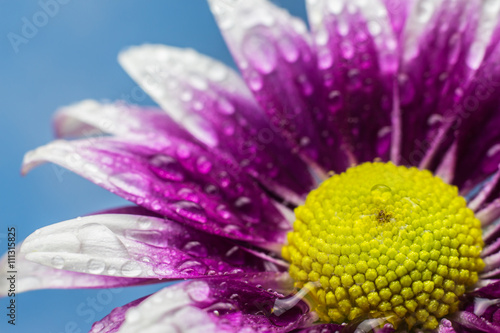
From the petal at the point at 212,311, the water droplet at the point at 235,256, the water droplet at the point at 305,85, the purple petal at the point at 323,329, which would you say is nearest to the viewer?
the petal at the point at 212,311

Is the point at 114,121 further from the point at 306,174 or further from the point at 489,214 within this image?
the point at 489,214

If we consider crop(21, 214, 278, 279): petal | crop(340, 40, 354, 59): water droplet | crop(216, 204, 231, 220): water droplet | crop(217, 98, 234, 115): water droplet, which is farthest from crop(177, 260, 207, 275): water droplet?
crop(340, 40, 354, 59): water droplet

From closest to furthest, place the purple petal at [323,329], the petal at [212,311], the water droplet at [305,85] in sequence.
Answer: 1. the petal at [212,311]
2. the purple petal at [323,329]
3. the water droplet at [305,85]

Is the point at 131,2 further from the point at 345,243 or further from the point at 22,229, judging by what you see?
the point at 345,243

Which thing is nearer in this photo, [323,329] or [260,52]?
[323,329]

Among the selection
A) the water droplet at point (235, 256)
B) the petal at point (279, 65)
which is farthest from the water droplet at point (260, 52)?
the water droplet at point (235, 256)

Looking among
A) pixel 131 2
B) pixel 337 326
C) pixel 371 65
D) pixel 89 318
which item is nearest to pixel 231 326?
pixel 337 326

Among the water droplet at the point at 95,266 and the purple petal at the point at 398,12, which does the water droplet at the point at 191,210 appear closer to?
the water droplet at the point at 95,266

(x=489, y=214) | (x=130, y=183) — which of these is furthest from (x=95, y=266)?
(x=489, y=214)
